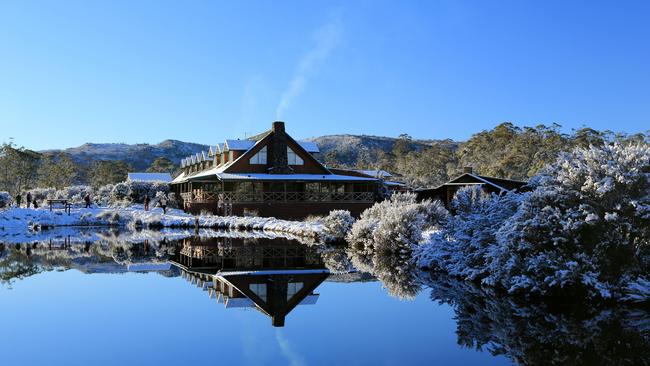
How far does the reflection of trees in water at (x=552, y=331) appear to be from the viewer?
8250 mm

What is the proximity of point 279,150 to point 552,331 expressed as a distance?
126 ft

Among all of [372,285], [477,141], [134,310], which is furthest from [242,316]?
[477,141]

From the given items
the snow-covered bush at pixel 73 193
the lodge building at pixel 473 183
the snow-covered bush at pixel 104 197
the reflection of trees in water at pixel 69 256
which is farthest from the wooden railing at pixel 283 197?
the snow-covered bush at pixel 73 193

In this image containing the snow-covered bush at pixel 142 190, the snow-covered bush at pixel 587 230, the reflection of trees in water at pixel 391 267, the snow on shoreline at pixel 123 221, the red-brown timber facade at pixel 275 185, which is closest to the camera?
the snow-covered bush at pixel 587 230

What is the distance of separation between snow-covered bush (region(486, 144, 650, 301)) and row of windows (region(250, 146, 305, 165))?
34.9m

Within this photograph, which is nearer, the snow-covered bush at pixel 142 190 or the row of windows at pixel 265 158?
the row of windows at pixel 265 158

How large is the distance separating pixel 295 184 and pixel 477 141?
60.1m

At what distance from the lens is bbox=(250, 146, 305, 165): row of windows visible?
46906 millimetres

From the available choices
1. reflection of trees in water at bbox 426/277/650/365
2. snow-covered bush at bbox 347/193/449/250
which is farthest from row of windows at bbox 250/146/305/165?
reflection of trees in water at bbox 426/277/650/365

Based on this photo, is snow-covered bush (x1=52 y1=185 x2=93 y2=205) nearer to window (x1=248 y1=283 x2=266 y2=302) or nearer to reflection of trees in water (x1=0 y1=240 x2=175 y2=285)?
reflection of trees in water (x1=0 y1=240 x2=175 y2=285)

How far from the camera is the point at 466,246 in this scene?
16094 millimetres

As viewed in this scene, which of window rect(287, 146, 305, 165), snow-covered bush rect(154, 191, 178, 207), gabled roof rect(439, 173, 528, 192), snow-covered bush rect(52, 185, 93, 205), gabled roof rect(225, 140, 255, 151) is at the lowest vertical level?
snow-covered bush rect(154, 191, 178, 207)

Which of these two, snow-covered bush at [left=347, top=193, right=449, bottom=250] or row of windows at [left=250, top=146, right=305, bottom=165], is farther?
row of windows at [left=250, top=146, right=305, bottom=165]

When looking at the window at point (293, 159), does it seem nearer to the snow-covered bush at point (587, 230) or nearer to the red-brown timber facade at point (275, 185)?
the red-brown timber facade at point (275, 185)
